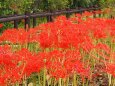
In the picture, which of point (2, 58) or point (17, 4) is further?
point (17, 4)

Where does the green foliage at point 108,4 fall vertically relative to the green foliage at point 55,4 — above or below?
below

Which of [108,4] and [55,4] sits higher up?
[55,4]

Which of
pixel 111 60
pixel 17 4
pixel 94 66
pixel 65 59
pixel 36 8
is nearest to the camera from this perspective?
pixel 65 59

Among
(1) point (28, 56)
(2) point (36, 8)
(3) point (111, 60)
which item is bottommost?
(2) point (36, 8)

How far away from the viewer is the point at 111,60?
270 inches

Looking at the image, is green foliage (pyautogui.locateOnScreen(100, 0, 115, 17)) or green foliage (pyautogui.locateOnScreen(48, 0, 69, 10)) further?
green foliage (pyautogui.locateOnScreen(100, 0, 115, 17))

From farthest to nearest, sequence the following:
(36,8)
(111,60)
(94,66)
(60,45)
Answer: (36,8), (94,66), (111,60), (60,45)

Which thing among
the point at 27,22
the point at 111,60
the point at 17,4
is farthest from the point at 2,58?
the point at 17,4

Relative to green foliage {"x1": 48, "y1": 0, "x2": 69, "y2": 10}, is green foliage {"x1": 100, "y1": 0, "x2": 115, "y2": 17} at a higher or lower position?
lower

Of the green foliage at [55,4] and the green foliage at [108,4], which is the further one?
the green foliage at [108,4]

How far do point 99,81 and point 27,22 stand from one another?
7.12 metres

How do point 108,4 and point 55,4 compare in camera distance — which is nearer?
point 55,4

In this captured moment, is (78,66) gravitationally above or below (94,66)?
above

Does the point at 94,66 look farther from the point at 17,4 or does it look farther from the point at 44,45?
the point at 17,4
